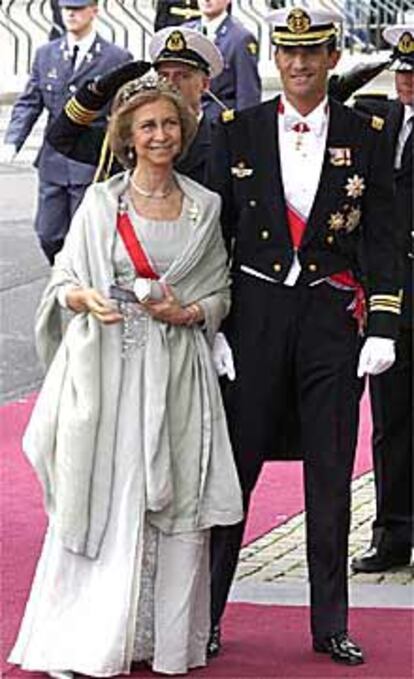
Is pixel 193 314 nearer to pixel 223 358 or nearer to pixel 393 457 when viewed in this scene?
pixel 223 358

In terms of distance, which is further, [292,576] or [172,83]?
[292,576]

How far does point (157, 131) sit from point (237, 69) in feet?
17.8

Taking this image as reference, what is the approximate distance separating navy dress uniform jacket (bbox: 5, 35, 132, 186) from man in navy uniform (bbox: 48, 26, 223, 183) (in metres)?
3.90

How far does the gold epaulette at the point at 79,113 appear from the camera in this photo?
614 centimetres

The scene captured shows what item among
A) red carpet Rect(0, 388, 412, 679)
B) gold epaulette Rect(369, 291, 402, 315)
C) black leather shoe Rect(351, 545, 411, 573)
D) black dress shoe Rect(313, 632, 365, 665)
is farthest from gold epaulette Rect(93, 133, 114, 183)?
black leather shoe Rect(351, 545, 411, 573)

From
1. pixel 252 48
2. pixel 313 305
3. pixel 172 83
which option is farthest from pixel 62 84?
pixel 313 305

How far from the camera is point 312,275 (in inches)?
223

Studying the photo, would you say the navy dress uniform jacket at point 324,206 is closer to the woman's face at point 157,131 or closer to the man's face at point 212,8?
the woman's face at point 157,131

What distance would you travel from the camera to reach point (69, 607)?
A: 560 centimetres

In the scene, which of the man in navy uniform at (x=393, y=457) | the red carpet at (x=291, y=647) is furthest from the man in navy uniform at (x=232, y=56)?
the red carpet at (x=291, y=647)

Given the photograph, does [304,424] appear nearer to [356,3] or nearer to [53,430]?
[53,430]

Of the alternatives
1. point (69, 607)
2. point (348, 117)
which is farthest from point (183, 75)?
point (69, 607)

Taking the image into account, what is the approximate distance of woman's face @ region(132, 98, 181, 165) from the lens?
5.56 meters

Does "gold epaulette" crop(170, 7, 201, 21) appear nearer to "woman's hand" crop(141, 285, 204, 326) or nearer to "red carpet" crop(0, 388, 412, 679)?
"red carpet" crop(0, 388, 412, 679)
